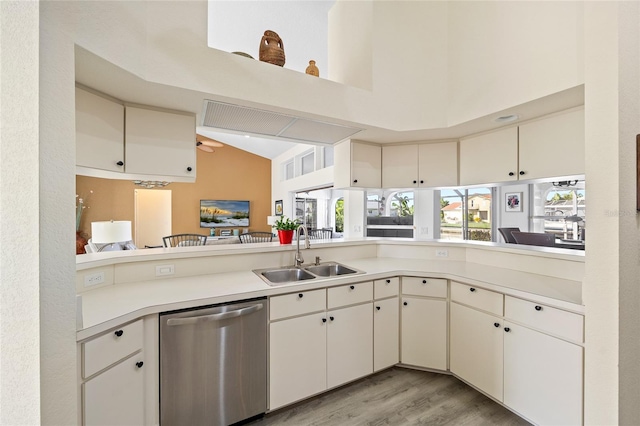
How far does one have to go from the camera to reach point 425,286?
2.21m

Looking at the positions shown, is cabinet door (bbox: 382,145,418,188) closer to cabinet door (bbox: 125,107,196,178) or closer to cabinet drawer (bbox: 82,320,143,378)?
cabinet door (bbox: 125,107,196,178)

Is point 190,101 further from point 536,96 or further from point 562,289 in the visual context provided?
point 562,289

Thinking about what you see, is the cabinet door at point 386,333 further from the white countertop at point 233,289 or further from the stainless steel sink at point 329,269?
the stainless steel sink at point 329,269

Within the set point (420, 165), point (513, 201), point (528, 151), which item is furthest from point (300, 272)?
point (513, 201)

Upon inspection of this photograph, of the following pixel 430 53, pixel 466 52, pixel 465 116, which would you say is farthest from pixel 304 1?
pixel 465 116

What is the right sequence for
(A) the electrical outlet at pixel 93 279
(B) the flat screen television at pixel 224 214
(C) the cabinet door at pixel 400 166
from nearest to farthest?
(A) the electrical outlet at pixel 93 279
(C) the cabinet door at pixel 400 166
(B) the flat screen television at pixel 224 214

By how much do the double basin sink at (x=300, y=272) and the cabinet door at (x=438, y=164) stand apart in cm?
121

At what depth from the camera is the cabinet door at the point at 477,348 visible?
6.00ft

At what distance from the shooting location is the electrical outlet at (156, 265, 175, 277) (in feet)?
6.50

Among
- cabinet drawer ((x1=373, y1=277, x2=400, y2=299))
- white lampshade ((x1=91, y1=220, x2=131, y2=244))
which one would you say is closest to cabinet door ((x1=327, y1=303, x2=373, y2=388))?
cabinet drawer ((x1=373, y1=277, x2=400, y2=299))

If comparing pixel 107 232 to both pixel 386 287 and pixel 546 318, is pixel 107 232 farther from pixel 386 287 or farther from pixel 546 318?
pixel 546 318
